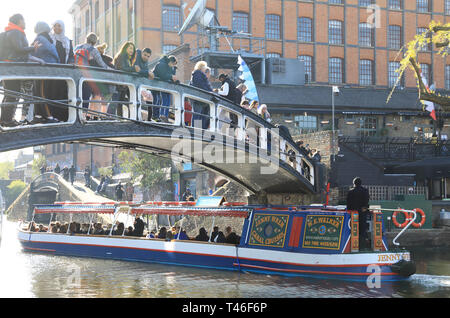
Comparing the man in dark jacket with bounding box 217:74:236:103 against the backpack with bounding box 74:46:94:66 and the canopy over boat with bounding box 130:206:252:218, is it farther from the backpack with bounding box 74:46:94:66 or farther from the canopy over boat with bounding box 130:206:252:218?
the backpack with bounding box 74:46:94:66

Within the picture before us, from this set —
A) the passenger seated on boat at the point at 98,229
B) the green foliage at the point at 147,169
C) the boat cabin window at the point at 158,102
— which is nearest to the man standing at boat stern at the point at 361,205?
the boat cabin window at the point at 158,102

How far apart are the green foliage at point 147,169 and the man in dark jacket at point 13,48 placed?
21266 millimetres

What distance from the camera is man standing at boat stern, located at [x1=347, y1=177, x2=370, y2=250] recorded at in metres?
15.8

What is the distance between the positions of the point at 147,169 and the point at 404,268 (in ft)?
66.7

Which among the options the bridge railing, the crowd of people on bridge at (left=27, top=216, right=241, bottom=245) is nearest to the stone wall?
the bridge railing

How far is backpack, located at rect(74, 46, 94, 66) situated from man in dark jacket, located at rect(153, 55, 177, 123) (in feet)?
6.36

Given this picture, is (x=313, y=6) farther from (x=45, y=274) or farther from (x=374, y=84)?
(x=45, y=274)

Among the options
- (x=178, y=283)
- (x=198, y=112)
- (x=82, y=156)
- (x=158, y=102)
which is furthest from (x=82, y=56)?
(x=82, y=156)

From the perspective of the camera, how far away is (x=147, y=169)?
33.8 m

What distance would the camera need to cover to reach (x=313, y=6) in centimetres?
4794

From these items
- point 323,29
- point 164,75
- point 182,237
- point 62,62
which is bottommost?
point 182,237

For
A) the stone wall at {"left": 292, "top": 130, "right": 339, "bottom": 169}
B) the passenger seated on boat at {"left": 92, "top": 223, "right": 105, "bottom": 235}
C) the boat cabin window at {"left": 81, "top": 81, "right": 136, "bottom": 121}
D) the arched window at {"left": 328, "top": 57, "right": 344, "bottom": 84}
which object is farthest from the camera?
the arched window at {"left": 328, "top": 57, "right": 344, "bottom": 84}

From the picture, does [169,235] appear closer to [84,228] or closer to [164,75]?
[84,228]

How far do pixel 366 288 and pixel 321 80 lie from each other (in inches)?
1336
